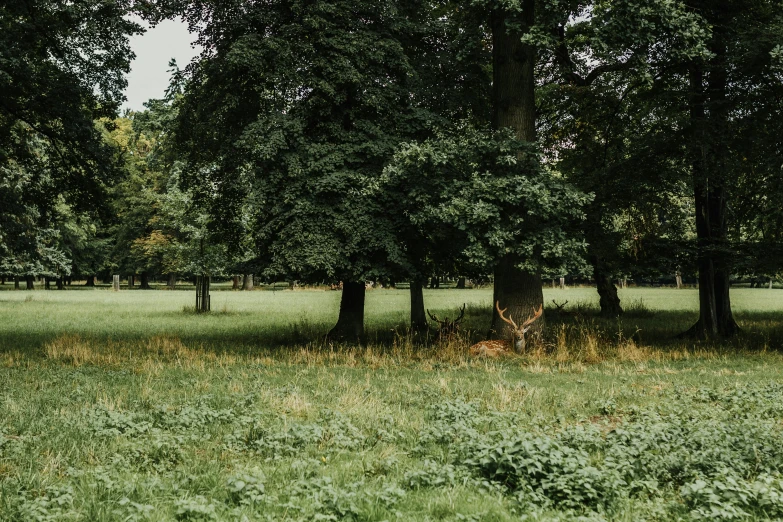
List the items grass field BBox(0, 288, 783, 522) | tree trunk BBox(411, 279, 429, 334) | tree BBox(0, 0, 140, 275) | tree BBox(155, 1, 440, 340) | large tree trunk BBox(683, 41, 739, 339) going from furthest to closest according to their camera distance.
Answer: tree trunk BBox(411, 279, 429, 334) < tree BBox(0, 0, 140, 275) < large tree trunk BBox(683, 41, 739, 339) < tree BBox(155, 1, 440, 340) < grass field BBox(0, 288, 783, 522)

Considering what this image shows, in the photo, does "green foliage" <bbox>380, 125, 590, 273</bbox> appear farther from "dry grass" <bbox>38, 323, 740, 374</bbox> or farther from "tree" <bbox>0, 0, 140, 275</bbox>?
"tree" <bbox>0, 0, 140, 275</bbox>

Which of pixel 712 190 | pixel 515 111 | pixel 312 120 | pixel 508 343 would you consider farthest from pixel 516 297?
pixel 312 120

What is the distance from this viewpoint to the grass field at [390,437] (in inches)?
181

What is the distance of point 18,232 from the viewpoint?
18.3 m

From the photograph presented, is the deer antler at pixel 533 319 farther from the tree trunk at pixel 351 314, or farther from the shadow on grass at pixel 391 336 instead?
the tree trunk at pixel 351 314

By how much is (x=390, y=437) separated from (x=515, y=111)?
10541mm

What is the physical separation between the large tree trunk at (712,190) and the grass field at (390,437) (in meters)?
3.52

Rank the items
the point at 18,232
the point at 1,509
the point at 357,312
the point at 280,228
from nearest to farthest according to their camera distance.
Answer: the point at 1,509
the point at 280,228
the point at 357,312
the point at 18,232

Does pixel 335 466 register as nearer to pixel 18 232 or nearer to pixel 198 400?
pixel 198 400

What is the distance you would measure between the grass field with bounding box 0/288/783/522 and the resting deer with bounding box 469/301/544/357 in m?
0.60

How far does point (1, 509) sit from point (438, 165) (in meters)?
10.1

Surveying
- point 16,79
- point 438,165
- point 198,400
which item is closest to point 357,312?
point 438,165

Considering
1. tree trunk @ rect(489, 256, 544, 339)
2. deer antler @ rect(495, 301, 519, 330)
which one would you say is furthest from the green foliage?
deer antler @ rect(495, 301, 519, 330)

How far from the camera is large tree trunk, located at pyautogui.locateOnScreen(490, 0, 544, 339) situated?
1495cm
